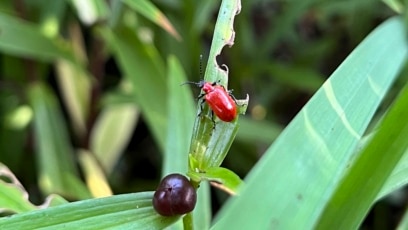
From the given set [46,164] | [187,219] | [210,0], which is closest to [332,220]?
[187,219]

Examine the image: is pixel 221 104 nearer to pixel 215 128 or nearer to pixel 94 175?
pixel 215 128

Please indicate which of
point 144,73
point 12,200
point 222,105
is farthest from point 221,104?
point 144,73

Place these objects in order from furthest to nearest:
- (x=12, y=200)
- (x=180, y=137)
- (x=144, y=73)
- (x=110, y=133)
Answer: (x=110, y=133) → (x=144, y=73) → (x=180, y=137) → (x=12, y=200)

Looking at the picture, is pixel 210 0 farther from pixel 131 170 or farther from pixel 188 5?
pixel 131 170

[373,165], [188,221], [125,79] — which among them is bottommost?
[125,79]

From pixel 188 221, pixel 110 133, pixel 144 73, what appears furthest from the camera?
pixel 110 133

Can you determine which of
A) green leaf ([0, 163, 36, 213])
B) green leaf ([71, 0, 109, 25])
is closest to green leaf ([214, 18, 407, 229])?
green leaf ([0, 163, 36, 213])

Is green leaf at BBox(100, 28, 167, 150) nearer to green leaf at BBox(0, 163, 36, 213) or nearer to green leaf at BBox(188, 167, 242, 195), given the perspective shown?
green leaf at BBox(0, 163, 36, 213)

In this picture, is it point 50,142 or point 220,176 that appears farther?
point 50,142
